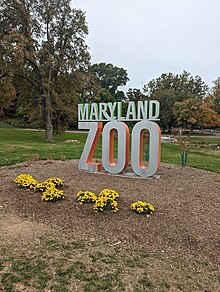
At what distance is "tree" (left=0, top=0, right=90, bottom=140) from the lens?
56.1 ft

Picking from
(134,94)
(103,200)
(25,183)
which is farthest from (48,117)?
(134,94)

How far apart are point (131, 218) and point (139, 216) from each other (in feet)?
0.45

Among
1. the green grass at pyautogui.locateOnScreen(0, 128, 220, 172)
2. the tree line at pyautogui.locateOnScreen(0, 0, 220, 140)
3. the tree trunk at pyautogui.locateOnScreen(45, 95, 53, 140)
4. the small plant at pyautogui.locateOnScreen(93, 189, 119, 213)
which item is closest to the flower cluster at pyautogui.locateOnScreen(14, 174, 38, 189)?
the small plant at pyautogui.locateOnScreen(93, 189, 119, 213)

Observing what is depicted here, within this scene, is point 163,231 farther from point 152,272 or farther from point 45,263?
point 45,263

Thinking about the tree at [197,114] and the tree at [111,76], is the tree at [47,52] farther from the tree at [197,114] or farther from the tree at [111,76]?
the tree at [111,76]

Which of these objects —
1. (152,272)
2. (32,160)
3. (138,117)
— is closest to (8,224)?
(152,272)

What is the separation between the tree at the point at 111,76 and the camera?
51.3 meters

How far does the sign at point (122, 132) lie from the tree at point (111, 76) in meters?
45.6

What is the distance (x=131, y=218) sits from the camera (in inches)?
144

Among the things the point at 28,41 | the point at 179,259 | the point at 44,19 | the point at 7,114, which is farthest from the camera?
the point at 7,114

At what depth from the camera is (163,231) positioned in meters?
3.34

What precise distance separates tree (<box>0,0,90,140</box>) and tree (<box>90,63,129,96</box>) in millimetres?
32178

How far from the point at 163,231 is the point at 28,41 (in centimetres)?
1691

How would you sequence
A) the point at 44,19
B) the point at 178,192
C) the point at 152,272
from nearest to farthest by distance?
the point at 152,272, the point at 178,192, the point at 44,19
